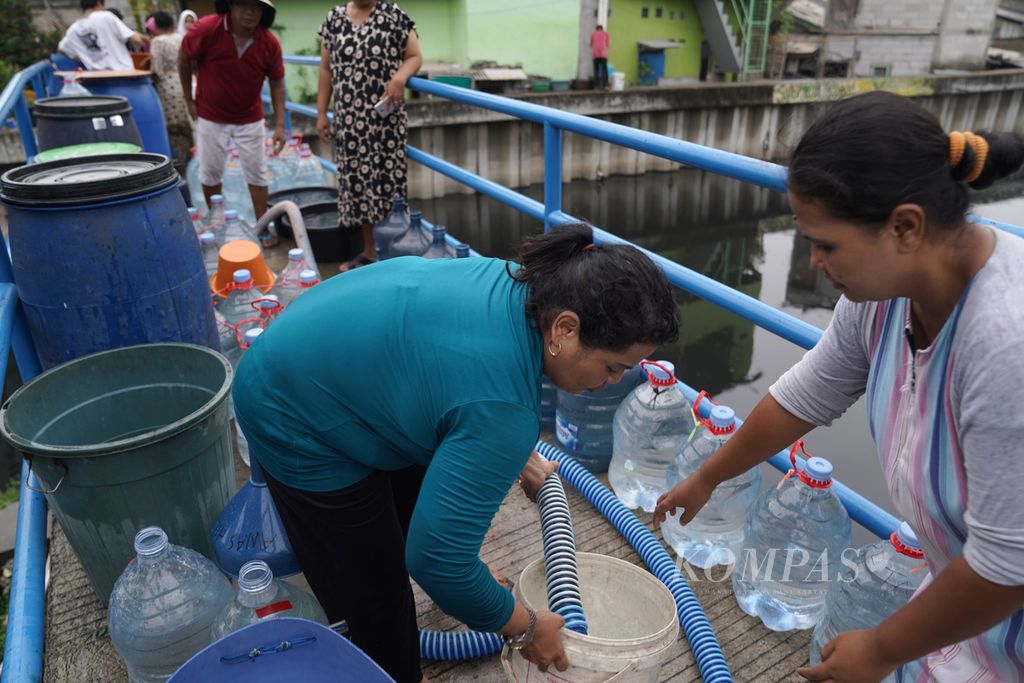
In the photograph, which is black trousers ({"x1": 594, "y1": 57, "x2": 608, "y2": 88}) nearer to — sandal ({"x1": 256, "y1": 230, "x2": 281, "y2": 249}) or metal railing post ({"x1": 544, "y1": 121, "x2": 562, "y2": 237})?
sandal ({"x1": 256, "y1": 230, "x2": 281, "y2": 249})

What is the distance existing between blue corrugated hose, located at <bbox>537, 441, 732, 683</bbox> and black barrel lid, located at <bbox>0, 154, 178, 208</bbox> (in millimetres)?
1798

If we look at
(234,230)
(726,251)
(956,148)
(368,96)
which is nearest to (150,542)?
(956,148)

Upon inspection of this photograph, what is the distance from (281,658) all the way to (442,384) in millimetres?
711

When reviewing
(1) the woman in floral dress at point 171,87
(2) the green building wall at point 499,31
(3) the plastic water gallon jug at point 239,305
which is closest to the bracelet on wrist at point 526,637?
(3) the plastic water gallon jug at point 239,305

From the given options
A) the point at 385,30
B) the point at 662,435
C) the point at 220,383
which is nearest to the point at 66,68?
the point at 385,30

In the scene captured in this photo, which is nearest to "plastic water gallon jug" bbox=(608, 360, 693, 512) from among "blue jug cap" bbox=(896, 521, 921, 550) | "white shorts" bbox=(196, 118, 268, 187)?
"blue jug cap" bbox=(896, 521, 921, 550)

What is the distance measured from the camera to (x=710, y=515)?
8.07 ft

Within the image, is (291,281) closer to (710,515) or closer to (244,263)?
(244,263)

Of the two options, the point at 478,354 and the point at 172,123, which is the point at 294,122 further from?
the point at 478,354

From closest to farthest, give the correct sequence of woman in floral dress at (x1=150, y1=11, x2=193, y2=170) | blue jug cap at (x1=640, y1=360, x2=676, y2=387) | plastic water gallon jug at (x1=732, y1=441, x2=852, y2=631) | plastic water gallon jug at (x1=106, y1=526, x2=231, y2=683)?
plastic water gallon jug at (x1=106, y1=526, x2=231, y2=683) < plastic water gallon jug at (x1=732, y1=441, x2=852, y2=631) < blue jug cap at (x1=640, y1=360, x2=676, y2=387) < woman in floral dress at (x1=150, y1=11, x2=193, y2=170)

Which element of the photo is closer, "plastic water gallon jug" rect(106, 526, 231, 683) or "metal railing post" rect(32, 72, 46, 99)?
"plastic water gallon jug" rect(106, 526, 231, 683)

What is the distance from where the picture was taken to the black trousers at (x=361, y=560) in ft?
5.16

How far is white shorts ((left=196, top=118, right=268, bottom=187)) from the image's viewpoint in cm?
498

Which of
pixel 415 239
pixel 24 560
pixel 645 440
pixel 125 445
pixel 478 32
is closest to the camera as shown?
pixel 125 445
